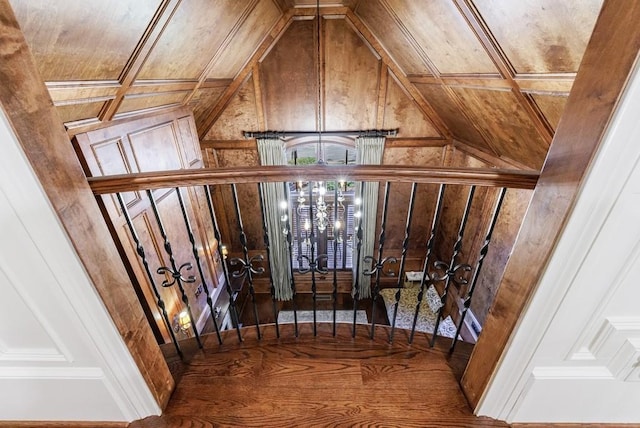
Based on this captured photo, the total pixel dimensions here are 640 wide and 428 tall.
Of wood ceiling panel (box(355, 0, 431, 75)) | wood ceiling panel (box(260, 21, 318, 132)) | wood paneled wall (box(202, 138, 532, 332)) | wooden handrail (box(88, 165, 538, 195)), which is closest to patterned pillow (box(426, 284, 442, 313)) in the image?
wood paneled wall (box(202, 138, 532, 332))

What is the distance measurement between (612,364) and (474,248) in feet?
10.1

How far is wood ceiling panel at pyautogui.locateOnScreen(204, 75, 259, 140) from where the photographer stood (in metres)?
4.11

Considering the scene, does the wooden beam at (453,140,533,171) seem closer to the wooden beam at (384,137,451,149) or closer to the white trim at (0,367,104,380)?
the wooden beam at (384,137,451,149)

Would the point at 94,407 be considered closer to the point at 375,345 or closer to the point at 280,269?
the point at 375,345

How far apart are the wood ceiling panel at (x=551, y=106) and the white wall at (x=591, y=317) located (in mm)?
A: 1581

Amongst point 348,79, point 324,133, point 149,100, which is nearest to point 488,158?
point 348,79

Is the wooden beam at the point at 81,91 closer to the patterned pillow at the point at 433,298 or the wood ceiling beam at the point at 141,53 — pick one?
the wood ceiling beam at the point at 141,53

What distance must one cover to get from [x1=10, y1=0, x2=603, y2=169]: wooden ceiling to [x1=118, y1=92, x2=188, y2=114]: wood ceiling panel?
0.02 meters

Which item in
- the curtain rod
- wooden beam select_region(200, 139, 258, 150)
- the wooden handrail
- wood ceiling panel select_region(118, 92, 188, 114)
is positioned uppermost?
wood ceiling panel select_region(118, 92, 188, 114)

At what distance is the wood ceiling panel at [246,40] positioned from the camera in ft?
9.46

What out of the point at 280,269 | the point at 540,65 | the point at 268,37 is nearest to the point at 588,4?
the point at 540,65

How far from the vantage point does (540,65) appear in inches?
73.4

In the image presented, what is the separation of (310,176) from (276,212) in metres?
3.68

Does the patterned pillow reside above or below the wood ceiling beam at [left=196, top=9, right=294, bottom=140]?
below
